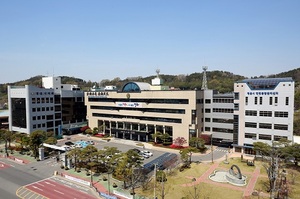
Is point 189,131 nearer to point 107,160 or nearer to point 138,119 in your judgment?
point 138,119

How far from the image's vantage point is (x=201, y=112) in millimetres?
65688

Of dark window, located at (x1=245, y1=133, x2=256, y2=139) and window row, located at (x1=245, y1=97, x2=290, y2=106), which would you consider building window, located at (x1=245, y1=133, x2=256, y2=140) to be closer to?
dark window, located at (x1=245, y1=133, x2=256, y2=139)

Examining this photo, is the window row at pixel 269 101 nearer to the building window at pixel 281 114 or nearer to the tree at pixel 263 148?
the building window at pixel 281 114

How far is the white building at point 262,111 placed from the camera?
165 ft

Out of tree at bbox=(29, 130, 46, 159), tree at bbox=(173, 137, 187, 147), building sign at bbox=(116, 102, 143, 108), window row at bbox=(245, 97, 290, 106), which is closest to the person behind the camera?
window row at bbox=(245, 97, 290, 106)

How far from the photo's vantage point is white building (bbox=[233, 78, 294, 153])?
5041 cm

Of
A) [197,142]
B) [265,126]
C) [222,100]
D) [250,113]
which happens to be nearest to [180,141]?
[197,142]

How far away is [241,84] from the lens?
185ft

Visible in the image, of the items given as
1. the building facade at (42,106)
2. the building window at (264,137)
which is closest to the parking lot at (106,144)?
the building facade at (42,106)

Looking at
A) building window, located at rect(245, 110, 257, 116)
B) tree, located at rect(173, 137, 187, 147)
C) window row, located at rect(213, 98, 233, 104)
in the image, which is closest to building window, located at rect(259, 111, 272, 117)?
building window, located at rect(245, 110, 257, 116)

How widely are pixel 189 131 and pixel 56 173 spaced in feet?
116

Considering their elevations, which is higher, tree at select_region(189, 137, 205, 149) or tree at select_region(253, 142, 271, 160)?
tree at select_region(253, 142, 271, 160)

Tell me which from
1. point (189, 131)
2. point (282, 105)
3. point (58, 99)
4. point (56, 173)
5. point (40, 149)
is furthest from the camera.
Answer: point (58, 99)

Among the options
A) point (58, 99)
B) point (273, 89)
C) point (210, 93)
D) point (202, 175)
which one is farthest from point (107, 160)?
point (58, 99)
